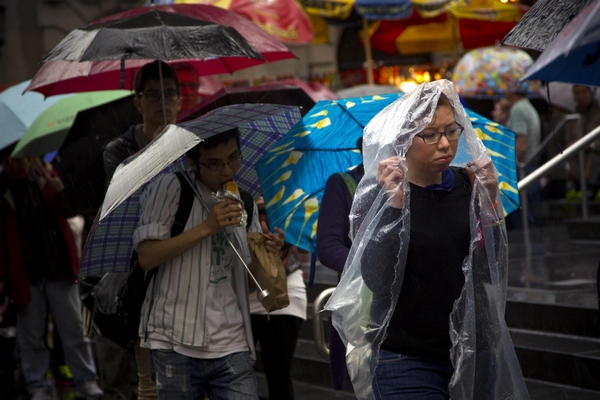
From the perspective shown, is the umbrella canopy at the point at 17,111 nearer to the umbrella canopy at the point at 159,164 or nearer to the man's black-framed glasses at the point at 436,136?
the umbrella canopy at the point at 159,164

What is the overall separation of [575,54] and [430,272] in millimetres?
1123

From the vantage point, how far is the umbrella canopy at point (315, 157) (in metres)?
4.75

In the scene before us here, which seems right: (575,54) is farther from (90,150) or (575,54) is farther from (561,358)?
(90,150)

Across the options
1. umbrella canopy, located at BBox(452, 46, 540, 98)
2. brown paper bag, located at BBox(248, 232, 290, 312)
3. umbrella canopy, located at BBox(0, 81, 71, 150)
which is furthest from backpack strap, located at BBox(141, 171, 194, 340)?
umbrella canopy, located at BBox(452, 46, 540, 98)

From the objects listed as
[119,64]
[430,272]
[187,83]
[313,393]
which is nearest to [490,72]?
[313,393]

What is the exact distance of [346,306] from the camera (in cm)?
364

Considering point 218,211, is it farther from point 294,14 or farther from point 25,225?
point 294,14

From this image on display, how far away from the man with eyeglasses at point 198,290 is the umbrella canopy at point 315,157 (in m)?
0.51

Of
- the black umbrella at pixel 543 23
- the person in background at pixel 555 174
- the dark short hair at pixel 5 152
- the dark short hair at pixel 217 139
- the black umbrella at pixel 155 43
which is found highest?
the black umbrella at pixel 155 43

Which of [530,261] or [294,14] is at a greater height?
[294,14]

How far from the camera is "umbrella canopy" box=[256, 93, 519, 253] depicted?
15.6ft

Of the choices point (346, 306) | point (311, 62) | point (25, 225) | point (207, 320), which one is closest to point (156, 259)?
point (207, 320)

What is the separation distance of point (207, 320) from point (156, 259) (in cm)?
36

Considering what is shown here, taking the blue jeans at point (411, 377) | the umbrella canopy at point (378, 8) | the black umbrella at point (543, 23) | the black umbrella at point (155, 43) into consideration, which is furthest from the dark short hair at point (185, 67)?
the umbrella canopy at point (378, 8)
